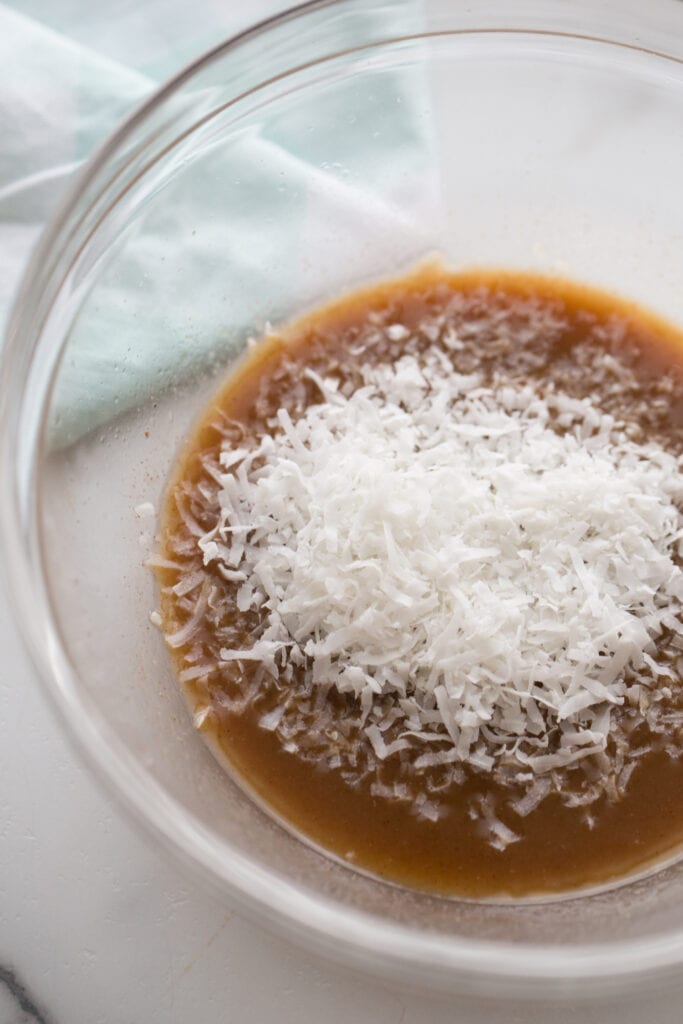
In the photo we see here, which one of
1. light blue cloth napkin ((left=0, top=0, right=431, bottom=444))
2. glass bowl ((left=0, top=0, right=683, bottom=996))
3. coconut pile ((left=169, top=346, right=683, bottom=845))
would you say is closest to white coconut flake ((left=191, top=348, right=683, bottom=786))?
coconut pile ((left=169, top=346, right=683, bottom=845))

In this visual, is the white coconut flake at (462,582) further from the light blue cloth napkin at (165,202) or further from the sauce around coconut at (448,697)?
the light blue cloth napkin at (165,202)

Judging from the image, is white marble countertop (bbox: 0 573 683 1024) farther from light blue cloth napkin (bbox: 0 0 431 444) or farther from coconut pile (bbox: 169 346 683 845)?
light blue cloth napkin (bbox: 0 0 431 444)

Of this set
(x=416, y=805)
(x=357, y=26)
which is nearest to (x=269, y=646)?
(x=416, y=805)

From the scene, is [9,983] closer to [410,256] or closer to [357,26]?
[410,256]

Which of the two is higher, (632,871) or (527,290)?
(527,290)

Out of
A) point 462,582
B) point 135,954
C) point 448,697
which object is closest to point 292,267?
point 462,582

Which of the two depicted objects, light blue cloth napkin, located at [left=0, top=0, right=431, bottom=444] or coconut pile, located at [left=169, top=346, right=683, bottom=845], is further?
light blue cloth napkin, located at [left=0, top=0, right=431, bottom=444]

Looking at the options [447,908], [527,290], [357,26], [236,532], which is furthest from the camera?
[527,290]

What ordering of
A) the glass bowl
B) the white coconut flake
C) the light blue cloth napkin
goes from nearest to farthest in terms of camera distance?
1. the glass bowl
2. the white coconut flake
3. the light blue cloth napkin
